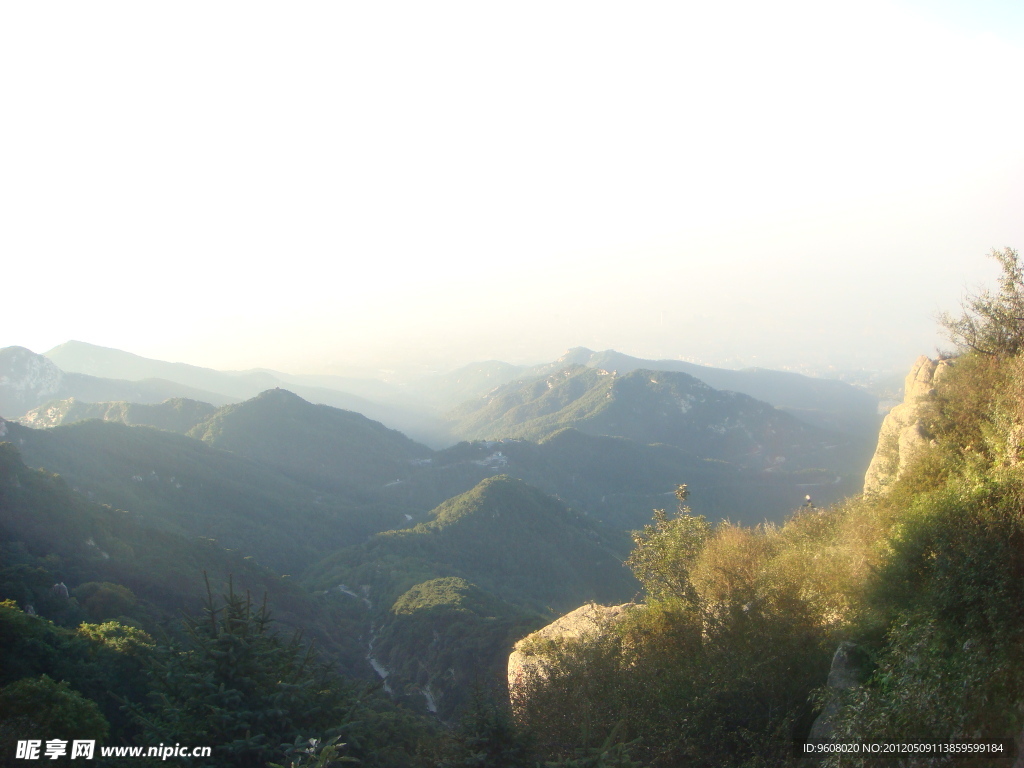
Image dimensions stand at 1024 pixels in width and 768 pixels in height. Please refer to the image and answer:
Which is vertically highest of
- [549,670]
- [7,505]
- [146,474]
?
[549,670]

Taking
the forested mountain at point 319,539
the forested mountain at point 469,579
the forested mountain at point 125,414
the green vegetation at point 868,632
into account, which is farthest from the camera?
the forested mountain at point 125,414

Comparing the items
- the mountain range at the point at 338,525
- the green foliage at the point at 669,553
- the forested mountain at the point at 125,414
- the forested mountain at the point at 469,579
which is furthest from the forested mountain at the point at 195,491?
the green foliage at the point at 669,553

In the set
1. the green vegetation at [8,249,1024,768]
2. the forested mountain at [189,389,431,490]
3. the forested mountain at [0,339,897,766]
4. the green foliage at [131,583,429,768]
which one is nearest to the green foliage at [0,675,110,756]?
the green vegetation at [8,249,1024,768]

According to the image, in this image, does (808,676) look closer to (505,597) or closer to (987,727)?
(987,727)

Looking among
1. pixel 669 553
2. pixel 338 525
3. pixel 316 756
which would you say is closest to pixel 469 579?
pixel 338 525

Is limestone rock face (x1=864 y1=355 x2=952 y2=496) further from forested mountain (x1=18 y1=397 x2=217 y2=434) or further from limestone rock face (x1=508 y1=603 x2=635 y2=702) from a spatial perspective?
forested mountain (x1=18 y1=397 x2=217 y2=434)

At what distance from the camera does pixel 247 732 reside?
13.8m

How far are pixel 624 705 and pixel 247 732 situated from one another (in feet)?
33.6

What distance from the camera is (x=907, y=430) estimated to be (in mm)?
19578

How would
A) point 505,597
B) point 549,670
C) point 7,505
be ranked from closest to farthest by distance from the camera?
1. point 549,670
2. point 7,505
3. point 505,597

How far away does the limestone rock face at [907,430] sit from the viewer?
18984mm

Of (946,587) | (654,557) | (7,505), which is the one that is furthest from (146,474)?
(946,587)

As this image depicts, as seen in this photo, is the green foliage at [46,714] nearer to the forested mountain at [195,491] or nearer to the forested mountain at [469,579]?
the forested mountain at [469,579]

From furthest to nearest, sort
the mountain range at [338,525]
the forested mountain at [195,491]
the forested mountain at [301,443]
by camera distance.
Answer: the forested mountain at [301,443], the forested mountain at [195,491], the mountain range at [338,525]
